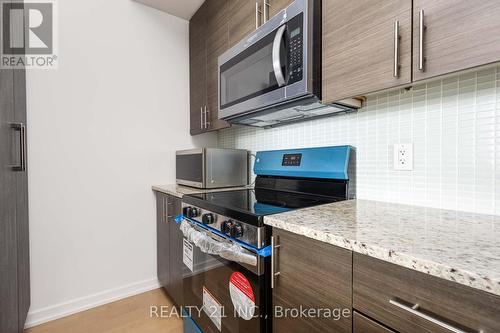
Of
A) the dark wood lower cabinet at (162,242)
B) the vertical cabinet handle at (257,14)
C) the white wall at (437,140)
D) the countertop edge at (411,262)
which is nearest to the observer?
the countertop edge at (411,262)

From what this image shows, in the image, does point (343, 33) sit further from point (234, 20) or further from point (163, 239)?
point (163, 239)

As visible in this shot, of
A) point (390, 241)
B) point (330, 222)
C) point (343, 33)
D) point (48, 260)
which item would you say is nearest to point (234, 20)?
point (343, 33)

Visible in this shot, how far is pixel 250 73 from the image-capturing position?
1349mm

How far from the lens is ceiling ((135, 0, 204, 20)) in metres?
2.01

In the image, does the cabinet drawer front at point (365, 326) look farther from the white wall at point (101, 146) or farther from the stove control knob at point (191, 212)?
the white wall at point (101, 146)

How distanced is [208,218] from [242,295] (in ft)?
1.22

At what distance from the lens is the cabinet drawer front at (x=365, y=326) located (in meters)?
0.56

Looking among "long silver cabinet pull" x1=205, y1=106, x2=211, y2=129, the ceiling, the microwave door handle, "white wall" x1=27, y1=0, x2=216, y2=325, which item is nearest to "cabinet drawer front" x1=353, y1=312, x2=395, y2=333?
the microwave door handle

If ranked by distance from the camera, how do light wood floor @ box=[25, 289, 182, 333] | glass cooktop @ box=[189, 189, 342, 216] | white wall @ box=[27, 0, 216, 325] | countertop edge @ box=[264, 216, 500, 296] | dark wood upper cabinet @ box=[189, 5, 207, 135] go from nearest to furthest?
countertop edge @ box=[264, 216, 500, 296] < glass cooktop @ box=[189, 189, 342, 216] < light wood floor @ box=[25, 289, 182, 333] < white wall @ box=[27, 0, 216, 325] < dark wood upper cabinet @ box=[189, 5, 207, 135]

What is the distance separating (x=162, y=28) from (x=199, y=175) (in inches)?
55.3

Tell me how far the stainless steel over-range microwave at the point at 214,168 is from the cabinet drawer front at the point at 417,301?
1.32 metres

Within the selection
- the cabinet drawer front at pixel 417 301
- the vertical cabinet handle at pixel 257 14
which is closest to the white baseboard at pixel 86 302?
the cabinet drawer front at pixel 417 301

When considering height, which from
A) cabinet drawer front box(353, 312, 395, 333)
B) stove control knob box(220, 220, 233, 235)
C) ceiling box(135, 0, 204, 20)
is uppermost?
ceiling box(135, 0, 204, 20)

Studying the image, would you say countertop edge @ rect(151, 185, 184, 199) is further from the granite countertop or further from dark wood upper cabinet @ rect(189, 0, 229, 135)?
dark wood upper cabinet @ rect(189, 0, 229, 135)
